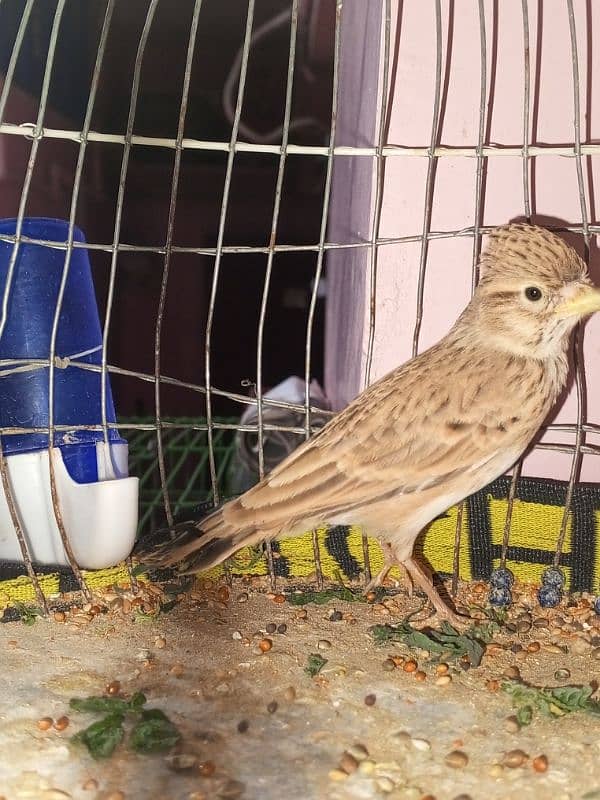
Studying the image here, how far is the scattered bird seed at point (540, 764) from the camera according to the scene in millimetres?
1461

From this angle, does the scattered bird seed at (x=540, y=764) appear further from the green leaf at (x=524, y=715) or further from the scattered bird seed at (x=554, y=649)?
the scattered bird seed at (x=554, y=649)

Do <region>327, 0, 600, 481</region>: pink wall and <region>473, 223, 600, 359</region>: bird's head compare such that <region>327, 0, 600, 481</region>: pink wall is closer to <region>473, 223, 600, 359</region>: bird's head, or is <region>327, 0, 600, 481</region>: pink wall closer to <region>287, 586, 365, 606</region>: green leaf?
<region>473, 223, 600, 359</region>: bird's head

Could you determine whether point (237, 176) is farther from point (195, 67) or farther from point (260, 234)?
point (195, 67)

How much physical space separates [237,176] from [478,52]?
324 cm

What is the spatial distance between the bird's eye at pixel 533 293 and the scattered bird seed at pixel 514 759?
910mm

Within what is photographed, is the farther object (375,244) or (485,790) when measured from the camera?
(375,244)

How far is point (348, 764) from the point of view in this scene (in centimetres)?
147

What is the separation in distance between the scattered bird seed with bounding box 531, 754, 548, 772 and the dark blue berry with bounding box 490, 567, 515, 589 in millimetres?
618

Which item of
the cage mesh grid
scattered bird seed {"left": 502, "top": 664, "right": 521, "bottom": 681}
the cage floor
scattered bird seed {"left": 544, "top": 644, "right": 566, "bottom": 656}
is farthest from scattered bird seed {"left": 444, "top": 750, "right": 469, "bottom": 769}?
the cage mesh grid

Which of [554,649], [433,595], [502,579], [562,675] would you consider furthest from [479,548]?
[562,675]

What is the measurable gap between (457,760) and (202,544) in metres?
0.71

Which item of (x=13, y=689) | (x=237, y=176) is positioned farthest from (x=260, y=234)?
(x=13, y=689)

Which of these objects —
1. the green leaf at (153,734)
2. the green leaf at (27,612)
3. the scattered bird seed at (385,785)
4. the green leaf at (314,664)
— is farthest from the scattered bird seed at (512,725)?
the green leaf at (27,612)

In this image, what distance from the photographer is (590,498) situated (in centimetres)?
206
